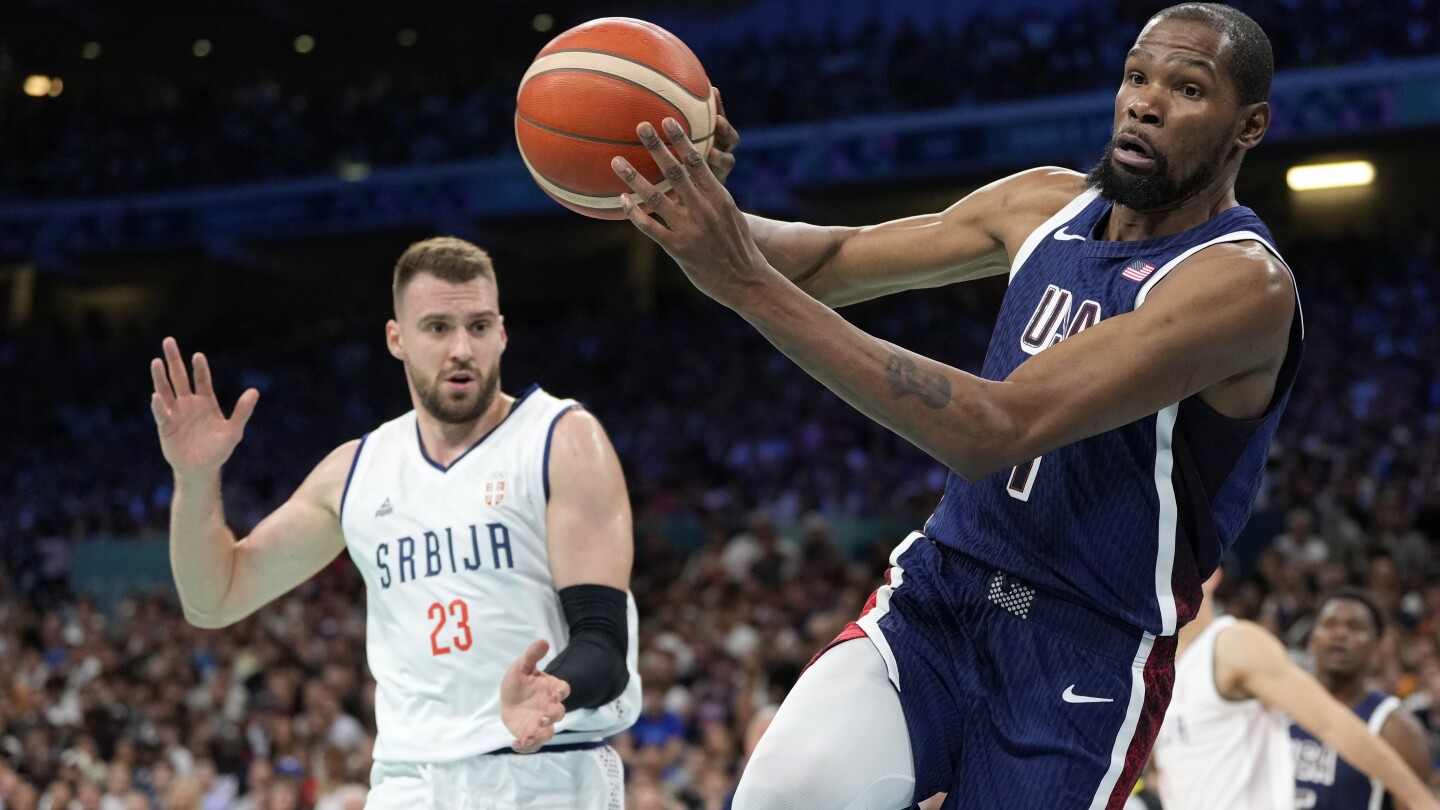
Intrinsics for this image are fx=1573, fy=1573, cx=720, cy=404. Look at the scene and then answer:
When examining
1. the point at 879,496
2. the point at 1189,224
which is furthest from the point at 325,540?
the point at 879,496

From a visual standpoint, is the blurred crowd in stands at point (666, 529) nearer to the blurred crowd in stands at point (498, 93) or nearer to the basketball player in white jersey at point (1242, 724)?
the basketball player in white jersey at point (1242, 724)

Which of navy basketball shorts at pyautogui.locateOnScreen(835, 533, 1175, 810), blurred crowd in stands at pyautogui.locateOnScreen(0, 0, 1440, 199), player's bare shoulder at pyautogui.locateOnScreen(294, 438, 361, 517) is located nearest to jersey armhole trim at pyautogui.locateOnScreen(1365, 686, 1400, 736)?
navy basketball shorts at pyautogui.locateOnScreen(835, 533, 1175, 810)

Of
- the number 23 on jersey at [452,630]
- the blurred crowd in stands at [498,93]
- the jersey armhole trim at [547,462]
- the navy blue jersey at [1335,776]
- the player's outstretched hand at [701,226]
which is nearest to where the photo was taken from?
the player's outstretched hand at [701,226]

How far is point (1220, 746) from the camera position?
611 centimetres

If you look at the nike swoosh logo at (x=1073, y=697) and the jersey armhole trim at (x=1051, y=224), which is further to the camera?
the jersey armhole trim at (x=1051, y=224)

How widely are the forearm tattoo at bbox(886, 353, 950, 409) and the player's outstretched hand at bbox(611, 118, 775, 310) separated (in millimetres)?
266

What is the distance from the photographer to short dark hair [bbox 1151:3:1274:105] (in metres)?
3.04

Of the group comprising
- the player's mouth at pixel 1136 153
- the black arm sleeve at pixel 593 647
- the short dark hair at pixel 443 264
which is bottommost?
the black arm sleeve at pixel 593 647

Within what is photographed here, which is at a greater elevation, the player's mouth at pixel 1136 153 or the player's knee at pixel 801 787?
the player's mouth at pixel 1136 153

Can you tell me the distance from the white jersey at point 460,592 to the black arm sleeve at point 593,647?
0.47 ft

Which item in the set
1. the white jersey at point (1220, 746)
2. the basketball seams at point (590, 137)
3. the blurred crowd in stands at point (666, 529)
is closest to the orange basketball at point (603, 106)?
the basketball seams at point (590, 137)

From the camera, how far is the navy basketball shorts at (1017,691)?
2971 millimetres

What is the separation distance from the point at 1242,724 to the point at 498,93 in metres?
19.1

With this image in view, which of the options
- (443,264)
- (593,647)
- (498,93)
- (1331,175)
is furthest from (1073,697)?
(498,93)
